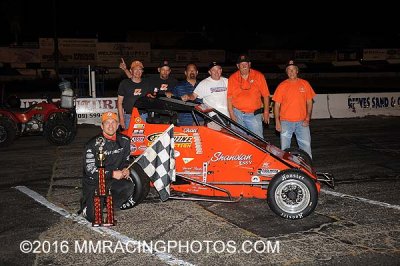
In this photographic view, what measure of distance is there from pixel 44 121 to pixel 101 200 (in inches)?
237

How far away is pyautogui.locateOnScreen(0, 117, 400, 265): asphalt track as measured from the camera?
15.6ft

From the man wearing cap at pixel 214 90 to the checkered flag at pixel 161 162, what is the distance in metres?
1.78

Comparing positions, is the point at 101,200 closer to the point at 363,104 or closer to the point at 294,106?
the point at 294,106

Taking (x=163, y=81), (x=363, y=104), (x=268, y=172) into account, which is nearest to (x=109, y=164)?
(x=268, y=172)

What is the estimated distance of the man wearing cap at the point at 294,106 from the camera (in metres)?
7.40

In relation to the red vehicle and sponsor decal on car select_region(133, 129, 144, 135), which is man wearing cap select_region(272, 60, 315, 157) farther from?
sponsor decal on car select_region(133, 129, 144, 135)

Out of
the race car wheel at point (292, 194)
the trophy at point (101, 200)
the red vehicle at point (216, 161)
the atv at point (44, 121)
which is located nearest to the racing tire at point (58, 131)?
the atv at point (44, 121)

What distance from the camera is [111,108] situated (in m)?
14.5

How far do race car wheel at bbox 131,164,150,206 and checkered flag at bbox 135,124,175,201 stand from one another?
0.19 meters

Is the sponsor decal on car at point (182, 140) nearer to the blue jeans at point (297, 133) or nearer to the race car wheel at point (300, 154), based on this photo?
the race car wheel at point (300, 154)

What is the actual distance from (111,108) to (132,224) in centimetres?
917

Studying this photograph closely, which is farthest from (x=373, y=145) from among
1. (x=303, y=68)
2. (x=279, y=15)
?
(x=279, y=15)

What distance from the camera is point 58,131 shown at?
10695mm

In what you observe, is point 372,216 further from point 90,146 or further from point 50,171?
point 50,171
